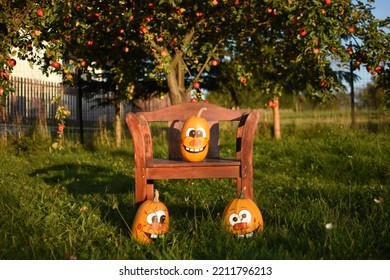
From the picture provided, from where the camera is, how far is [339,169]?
6723 millimetres

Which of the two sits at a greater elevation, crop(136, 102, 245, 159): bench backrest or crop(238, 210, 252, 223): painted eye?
crop(136, 102, 245, 159): bench backrest

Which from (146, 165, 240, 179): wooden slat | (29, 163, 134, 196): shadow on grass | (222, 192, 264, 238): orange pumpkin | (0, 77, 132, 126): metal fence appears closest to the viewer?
(222, 192, 264, 238): orange pumpkin

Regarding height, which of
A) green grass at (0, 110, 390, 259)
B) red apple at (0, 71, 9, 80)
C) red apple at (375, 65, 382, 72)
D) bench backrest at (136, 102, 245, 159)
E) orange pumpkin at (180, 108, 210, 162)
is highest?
red apple at (375, 65, 382, 72)

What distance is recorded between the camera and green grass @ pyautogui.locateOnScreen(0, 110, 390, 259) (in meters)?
3.02

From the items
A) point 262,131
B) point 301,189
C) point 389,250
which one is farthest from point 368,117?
point 389,250

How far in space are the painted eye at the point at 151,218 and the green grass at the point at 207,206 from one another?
17 centimetres

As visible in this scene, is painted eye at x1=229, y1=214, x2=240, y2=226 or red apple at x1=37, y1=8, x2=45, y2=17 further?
red apple at x1=37, y1=8, x2=45, y2=17

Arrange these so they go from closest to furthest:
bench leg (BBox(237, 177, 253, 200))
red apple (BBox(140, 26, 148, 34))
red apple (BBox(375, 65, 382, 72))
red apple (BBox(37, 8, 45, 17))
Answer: bench leg (BBox(237, 177, 253, 200)) → red apple (BBox(37, 8, 45, 17)) → red apple (BBox(375, 65, 382, 72)) → red apple (BBox(140, 26, 148, 34))

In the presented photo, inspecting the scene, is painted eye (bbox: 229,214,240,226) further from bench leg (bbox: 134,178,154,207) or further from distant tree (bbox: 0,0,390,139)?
distant tree (bbox: 0,0,390,139)

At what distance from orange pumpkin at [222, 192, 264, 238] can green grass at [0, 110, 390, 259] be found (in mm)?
97

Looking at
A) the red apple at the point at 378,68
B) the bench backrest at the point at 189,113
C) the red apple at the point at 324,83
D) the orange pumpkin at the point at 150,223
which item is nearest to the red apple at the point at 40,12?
the bench backrest at the point at 189,113

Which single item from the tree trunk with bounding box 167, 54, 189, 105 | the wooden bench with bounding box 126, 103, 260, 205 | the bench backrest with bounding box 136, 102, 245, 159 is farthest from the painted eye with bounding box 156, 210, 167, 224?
the tree trunk with bounding box 167, 54, 189, 105

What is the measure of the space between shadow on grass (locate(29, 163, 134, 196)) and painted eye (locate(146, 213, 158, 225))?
2162mm
